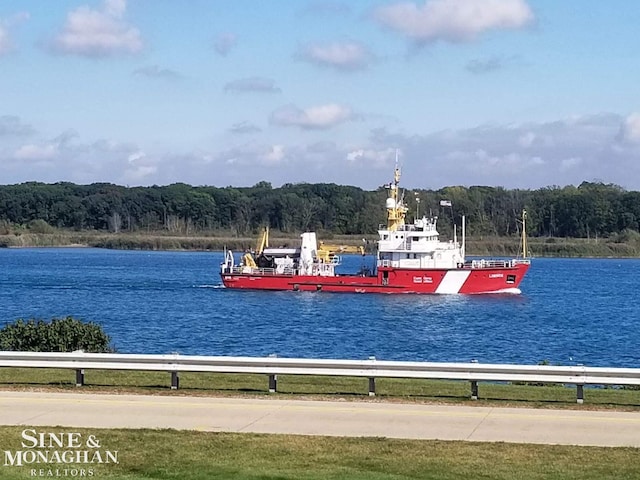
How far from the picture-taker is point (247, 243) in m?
161

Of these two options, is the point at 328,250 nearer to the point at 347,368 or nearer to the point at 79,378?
the point at 79,378

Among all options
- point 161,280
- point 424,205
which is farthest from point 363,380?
point 424,205

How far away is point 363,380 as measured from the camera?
20.5 meters

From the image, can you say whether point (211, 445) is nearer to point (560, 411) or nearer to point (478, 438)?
point (478, 438)

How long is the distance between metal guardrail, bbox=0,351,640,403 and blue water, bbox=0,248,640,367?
15748 mm

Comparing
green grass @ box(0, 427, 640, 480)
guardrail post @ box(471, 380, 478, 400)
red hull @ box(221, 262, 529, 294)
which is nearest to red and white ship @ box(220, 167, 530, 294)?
red hull @ box(221, 262, 529, 294)

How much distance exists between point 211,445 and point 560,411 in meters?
5.85

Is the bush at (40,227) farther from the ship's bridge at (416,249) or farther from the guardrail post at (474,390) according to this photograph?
the guardrail post at (474,390)

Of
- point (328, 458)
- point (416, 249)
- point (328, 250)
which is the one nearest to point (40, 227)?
point (328, 250)

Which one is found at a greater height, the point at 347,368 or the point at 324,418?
the point at 347,368

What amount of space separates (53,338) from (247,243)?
13659cm

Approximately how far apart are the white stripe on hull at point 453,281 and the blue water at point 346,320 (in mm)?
1117

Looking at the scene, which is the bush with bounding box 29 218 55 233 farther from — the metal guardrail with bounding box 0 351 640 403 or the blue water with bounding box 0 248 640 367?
the metal guardrail with bounding box 0 351 640 403

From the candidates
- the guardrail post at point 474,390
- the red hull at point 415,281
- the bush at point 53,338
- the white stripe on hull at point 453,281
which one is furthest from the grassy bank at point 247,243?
the guardrail post at point 474,390
